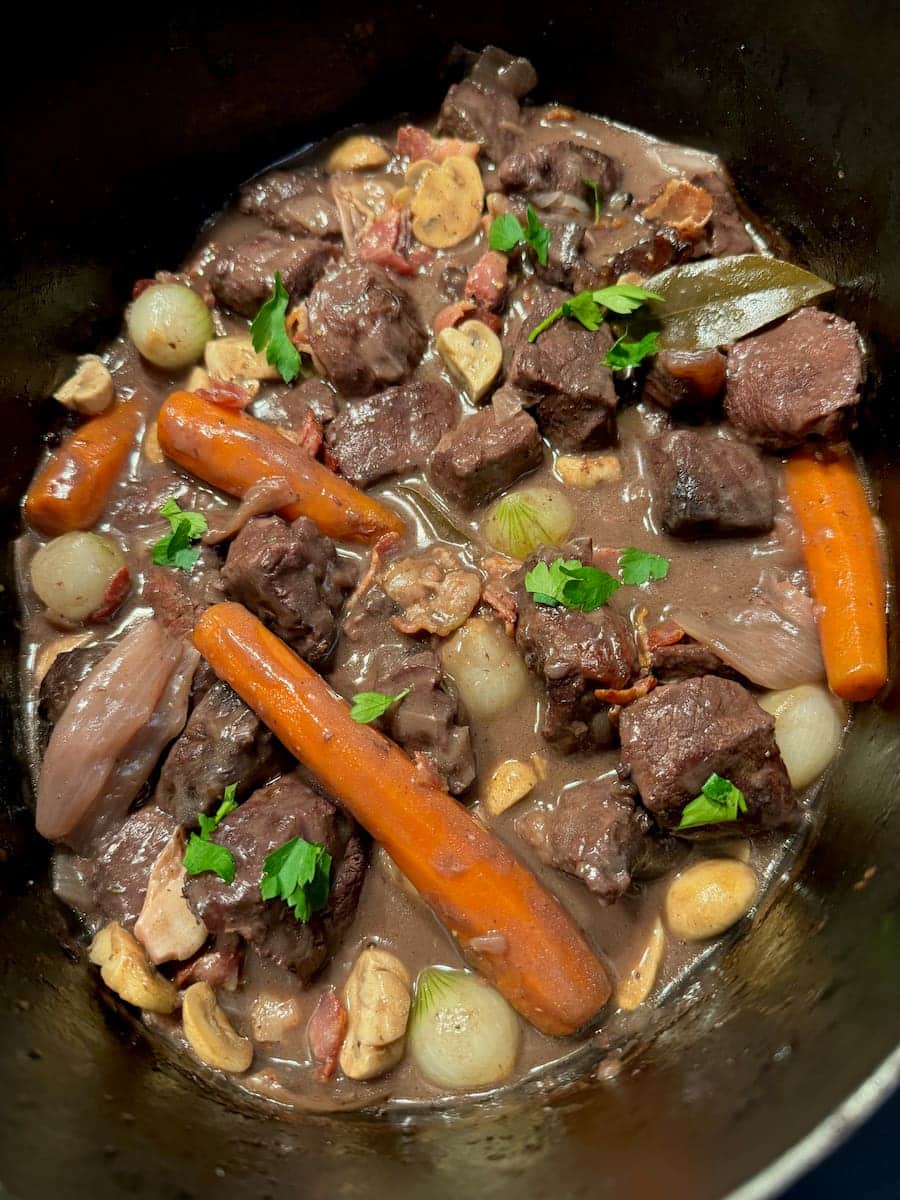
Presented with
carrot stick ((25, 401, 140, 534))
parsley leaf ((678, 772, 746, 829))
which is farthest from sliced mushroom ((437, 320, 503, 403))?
parsley leaf ((678, 772, 746, 829))

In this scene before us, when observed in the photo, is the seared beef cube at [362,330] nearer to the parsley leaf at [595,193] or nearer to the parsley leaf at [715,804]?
the parsley leaf at [595,193]

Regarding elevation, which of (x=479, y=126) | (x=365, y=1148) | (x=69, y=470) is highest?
(x=479, y=126)

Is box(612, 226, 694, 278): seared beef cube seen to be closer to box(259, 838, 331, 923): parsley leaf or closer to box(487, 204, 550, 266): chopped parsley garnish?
box(487, 204, 550, 266): chopped parsley garnish

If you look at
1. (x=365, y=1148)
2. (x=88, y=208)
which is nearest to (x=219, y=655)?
(x=365, y=1148)

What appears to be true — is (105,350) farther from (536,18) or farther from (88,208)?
(536,18)

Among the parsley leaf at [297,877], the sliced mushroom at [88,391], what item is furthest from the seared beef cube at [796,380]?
the sliced mushroom at [88,391]
